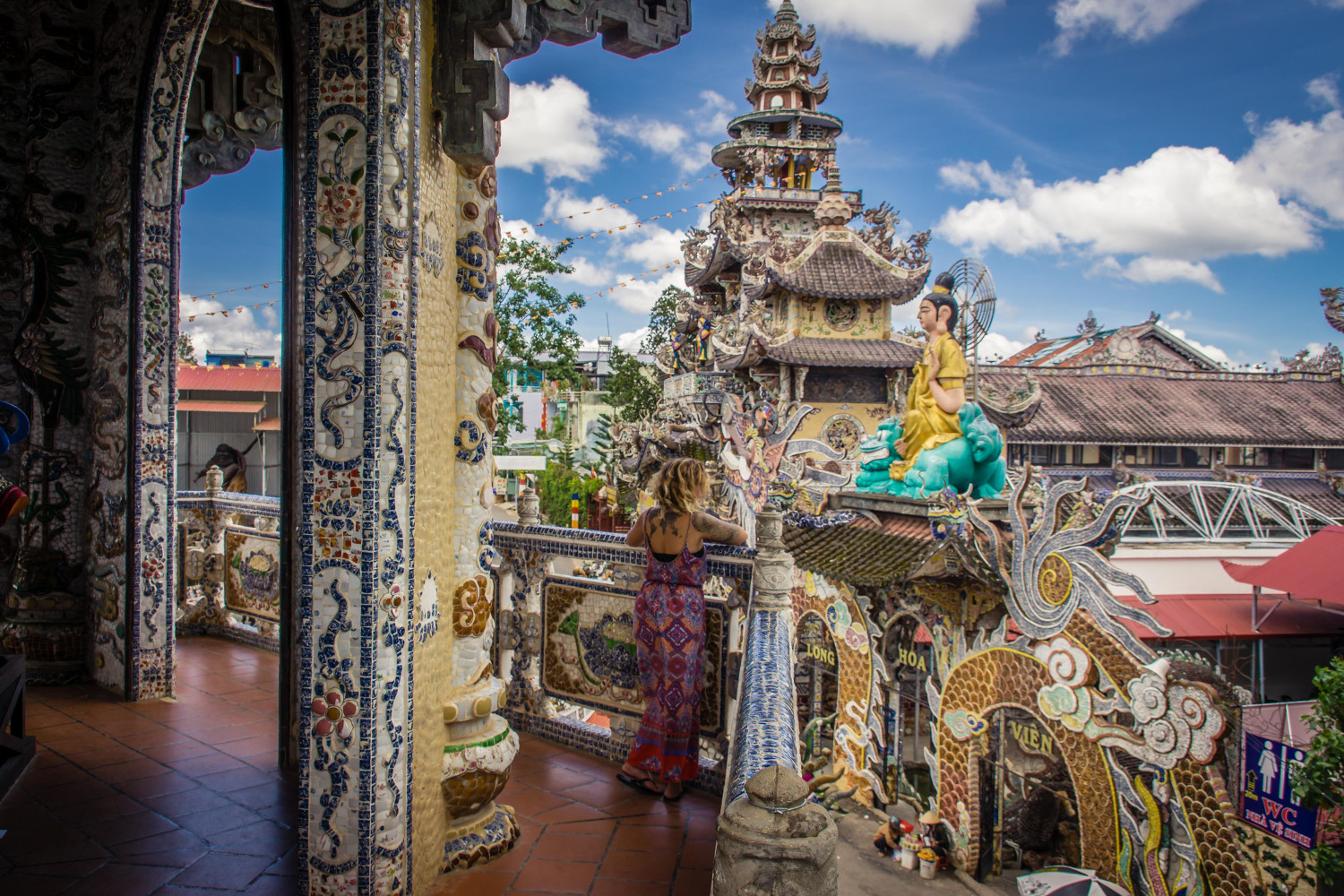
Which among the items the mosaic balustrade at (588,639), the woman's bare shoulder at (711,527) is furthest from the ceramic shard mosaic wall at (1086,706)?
the woman's bare shoulder at (711,527)

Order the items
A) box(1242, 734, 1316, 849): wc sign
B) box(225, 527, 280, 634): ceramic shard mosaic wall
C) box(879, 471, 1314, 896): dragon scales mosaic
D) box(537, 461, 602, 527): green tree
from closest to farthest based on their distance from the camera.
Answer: box(1242, 734, 1316, 849): wc sign, box(879, 471, 1314, 896): dragon scales mosaic, box(225, 527, 280, 634): ceramic shard mosaic wall, box(537, 461, 602, 527): green tree

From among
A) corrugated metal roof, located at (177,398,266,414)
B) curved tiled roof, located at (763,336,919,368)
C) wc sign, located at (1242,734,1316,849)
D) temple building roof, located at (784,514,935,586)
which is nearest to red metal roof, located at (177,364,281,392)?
corrugated metal roof, located at (177,398,266,414)

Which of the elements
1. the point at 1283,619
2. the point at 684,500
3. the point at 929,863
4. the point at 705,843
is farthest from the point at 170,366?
the point at 1283,619

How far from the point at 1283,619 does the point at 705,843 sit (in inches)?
518

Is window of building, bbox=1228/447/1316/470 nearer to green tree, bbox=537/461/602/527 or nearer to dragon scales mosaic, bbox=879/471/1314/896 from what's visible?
dragon scales mosaic, bbox=879/471/1314/896

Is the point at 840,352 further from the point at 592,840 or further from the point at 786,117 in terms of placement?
the point at 592,840

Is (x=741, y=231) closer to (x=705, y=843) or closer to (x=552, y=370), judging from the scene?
(x=552, y=370)

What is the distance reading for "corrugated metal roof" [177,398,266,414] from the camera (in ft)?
66.4

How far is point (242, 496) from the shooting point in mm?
6117

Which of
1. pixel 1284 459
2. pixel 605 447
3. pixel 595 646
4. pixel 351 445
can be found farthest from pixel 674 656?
pixel 605 447

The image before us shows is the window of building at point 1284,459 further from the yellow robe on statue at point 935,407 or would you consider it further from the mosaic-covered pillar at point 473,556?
the mosaic-covered pillar at point 473,556

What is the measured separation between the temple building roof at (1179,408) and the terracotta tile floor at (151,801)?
66.6ft

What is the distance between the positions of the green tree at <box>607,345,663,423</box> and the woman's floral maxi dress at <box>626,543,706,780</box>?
27595mm

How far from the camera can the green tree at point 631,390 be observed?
1254 inches
